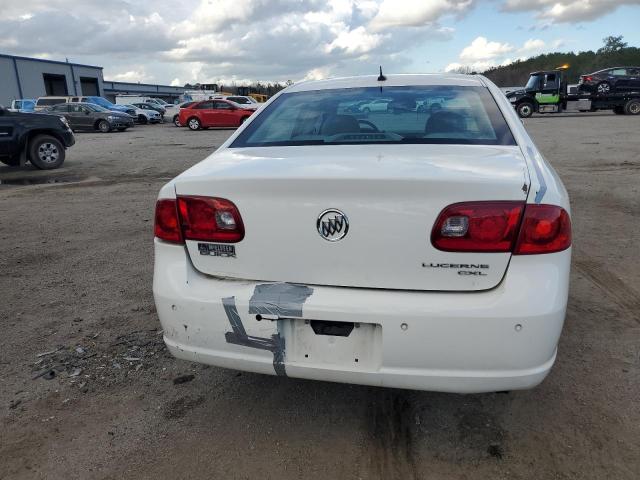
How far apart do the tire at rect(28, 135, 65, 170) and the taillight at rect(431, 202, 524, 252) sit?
38.9ft

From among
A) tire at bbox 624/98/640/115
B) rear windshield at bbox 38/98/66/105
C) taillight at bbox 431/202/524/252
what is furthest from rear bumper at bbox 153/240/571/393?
rear windshield at bbox 38/98/66/105

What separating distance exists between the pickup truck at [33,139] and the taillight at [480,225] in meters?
11.6

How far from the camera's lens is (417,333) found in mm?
1993

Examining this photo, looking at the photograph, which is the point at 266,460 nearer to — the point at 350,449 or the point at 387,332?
the point at 350,449

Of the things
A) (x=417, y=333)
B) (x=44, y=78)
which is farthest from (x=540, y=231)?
(x=44, y=78)

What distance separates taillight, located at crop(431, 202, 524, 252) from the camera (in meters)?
1.97

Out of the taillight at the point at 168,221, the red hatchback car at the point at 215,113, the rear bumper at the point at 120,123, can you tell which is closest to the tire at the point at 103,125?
the rear bumper at the point at 120,123

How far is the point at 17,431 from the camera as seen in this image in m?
2.55

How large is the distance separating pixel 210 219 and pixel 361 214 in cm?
67

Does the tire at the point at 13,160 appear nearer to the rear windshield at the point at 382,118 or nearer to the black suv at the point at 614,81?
the rear windshield at the point at 382,118

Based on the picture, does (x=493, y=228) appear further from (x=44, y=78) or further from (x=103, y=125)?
(x=44, y=78)

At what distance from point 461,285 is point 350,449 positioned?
936mm

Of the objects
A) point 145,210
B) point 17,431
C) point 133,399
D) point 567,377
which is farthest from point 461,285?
point 145,210

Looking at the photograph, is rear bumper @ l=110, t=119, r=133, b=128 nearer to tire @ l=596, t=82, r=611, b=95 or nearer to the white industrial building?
tire @ l=596, t=82, r=611, b=95
